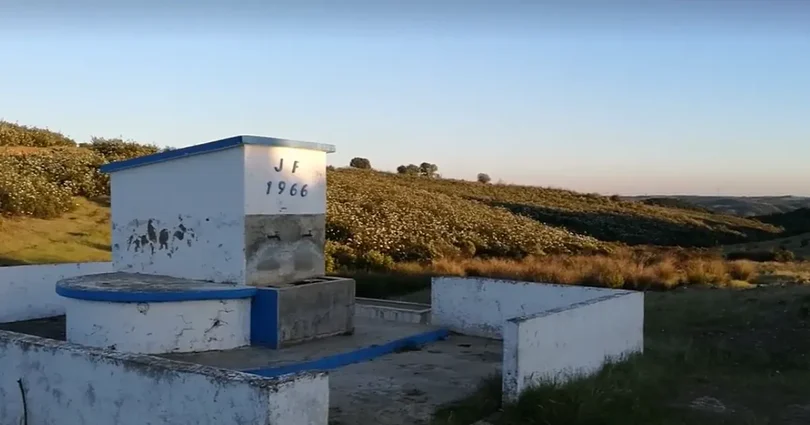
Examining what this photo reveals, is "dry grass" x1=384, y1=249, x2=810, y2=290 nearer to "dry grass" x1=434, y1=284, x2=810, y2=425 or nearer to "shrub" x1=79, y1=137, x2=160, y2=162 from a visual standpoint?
"dry grass" x1=434, y1=284, x2=810, y2=425

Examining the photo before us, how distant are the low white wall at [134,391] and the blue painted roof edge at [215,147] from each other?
11.7 feet

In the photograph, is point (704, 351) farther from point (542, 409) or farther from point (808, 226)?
point (808, 226)

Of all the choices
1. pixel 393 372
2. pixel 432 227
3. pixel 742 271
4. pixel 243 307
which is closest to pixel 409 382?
pixel 393 372

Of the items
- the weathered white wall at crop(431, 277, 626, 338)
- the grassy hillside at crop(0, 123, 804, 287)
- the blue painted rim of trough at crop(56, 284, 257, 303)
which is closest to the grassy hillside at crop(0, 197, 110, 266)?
the grassy hillside at crop(0, 123, 804, 287)

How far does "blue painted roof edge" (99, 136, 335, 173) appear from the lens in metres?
9.96

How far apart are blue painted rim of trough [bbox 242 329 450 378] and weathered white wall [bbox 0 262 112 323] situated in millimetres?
5862

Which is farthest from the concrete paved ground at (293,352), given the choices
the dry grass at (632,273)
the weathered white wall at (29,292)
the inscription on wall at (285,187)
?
the dry grass at (632,273)

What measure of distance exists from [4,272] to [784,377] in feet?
37.1

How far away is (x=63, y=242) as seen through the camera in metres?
21.9

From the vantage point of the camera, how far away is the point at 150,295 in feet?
29.9

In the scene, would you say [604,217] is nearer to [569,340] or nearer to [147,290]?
[569,340]

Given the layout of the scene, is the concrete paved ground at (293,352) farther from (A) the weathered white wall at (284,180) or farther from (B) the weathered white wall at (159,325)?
(A) the weathered white wall at (284,180)

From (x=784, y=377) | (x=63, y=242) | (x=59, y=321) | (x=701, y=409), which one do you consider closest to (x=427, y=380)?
(x=701, y=409)

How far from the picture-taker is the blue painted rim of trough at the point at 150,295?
9078 millimetres
